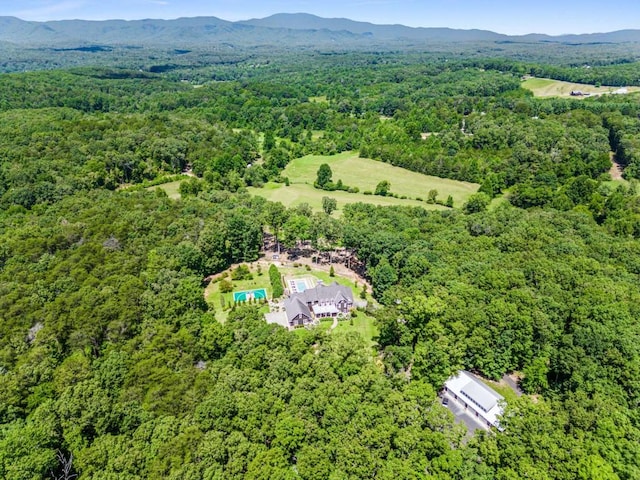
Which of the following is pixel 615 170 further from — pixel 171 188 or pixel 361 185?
pixel 171 188

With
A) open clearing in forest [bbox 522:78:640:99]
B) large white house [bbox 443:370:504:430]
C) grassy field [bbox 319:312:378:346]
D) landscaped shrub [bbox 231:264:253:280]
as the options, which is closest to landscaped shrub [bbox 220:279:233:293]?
landscaped shrub [bbox 231:264:253:280]

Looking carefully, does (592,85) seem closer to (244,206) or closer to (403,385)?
(244,206)

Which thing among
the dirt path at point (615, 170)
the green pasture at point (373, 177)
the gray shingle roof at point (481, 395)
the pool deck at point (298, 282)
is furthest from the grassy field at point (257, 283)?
the dirt path at point (615, 170)

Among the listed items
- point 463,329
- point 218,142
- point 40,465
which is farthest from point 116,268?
point 218,142

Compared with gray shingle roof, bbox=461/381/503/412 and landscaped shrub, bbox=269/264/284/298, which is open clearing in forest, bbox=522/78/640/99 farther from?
gray shingle roof, bbox=461/381/503/412

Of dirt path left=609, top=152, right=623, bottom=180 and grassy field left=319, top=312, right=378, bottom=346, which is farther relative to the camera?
dirt path left=609, top=152, right=623, bottom=180

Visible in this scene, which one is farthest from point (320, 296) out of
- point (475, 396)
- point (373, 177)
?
point (373, 177)

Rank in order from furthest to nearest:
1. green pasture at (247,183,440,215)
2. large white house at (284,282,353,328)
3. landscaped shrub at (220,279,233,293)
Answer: green pasture at (247,183,440,215)
landscaped shrub at (220,279,233,293)
large white house at (284,282,353,328)
